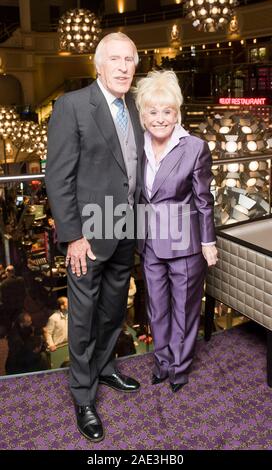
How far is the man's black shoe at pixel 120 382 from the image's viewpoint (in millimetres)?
2582

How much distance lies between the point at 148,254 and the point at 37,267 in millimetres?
1079

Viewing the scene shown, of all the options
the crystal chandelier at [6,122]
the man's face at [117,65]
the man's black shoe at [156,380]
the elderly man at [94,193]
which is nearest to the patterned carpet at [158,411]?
the man's black shoe at [156,380]

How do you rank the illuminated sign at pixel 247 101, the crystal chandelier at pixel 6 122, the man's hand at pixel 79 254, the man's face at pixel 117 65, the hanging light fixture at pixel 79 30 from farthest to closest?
the illuminated sign at pixel 247 101 < the crystal chandelier at pixel 6 122 < the hanging light fixture at pixel 79 30 < the man's hand at pixel 79 254 < the man's face at pixel 117 65

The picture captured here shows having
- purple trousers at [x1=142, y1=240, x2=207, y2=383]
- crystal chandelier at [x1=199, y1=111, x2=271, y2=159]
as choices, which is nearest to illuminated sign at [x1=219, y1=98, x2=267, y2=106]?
crystal chandelier at [x1=199, y1=111, x2=271, y2=159]

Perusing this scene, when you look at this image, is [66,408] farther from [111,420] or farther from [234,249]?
[234,249]

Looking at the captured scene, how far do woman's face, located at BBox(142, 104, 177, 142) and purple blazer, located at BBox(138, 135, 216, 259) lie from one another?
9 cm

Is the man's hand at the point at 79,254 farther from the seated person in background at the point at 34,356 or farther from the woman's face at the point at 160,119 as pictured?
the seated person in background at the point at 34,356

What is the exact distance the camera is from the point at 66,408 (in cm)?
246

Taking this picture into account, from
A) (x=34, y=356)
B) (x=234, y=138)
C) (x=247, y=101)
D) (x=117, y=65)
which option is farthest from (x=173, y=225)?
(x=247, y=101)

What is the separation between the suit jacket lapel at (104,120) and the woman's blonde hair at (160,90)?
0.71ft

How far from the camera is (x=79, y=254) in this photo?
2168mm

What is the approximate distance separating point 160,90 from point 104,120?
1.01 ft

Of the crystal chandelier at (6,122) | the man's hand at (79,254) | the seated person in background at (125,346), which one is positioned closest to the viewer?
the man's hand at (79,254)

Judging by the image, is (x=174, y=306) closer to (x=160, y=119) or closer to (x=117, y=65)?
(x=160, y=119)
